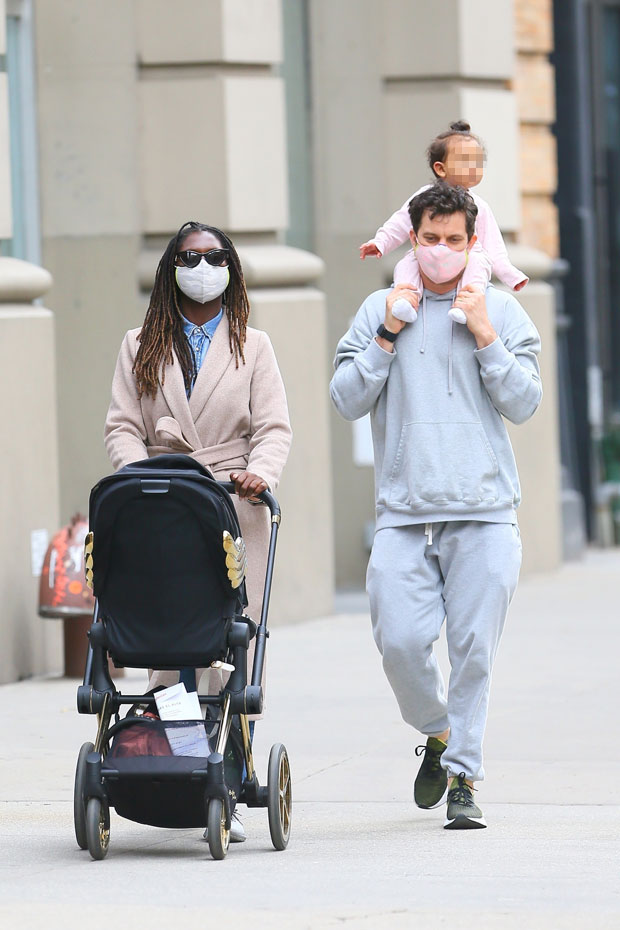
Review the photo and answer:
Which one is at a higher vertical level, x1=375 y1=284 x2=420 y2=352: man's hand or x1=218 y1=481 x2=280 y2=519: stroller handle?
x1=375 y1=284 x2=420 y2=352: man's hand

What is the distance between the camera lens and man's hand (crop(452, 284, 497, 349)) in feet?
19.8

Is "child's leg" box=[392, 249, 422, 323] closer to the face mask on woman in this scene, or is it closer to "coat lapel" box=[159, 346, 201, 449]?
the face mask on woman

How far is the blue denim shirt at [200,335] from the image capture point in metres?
6.28

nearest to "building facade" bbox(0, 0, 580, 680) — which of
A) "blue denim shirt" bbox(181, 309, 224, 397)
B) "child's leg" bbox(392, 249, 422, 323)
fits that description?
"blue denim shirt" bbox(181, 309, 224, 397)

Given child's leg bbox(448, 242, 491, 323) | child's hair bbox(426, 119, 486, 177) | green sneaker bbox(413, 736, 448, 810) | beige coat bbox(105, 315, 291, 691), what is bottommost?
green sneaker bbox(413, 736, 448, 810)

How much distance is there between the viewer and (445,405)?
6133mm

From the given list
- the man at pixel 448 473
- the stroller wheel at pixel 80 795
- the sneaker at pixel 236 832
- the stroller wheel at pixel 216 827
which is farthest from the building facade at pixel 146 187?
the stroller wheel at pixel 216 827

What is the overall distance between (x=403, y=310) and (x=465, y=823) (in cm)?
160

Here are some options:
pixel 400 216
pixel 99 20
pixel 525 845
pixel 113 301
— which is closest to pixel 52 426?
pixel 113 301

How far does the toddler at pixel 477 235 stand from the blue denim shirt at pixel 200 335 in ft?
1.76

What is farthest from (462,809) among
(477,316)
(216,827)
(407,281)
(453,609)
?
(407,281)

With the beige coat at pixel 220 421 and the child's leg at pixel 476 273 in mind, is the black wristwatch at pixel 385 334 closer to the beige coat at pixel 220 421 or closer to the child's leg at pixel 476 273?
the child's leg at pixel 476 273

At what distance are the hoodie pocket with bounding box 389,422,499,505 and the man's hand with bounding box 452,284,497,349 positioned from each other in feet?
0.93

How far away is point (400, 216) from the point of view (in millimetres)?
6449
